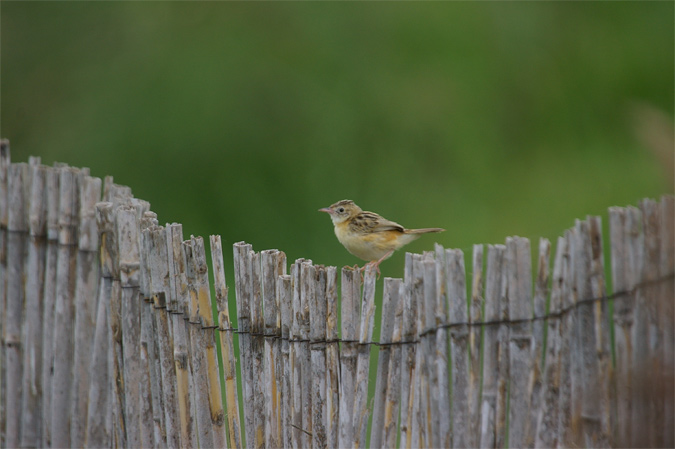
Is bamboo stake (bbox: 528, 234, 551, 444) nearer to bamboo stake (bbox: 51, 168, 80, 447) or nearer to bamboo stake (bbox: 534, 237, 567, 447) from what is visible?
bamboo stake (bbox: 534, 237, 567, 447)

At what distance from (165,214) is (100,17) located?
3574mm

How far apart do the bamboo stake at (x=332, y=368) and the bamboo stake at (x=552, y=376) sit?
103 centimetres

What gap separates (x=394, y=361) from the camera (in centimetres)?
333

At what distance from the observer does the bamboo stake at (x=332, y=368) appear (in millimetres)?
3525

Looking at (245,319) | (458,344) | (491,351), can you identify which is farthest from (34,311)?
(491,351)

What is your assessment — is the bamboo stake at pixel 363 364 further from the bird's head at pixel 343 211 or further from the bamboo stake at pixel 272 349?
the bird's head at pixel 343 211

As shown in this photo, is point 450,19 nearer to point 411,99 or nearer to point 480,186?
point 411,99

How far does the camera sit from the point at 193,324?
3.92 m

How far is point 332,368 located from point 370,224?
5.51ft

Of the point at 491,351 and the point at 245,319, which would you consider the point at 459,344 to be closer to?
the point at 491,351

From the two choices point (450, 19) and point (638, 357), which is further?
point (450, 19)

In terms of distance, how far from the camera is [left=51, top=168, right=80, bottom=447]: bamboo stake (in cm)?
468

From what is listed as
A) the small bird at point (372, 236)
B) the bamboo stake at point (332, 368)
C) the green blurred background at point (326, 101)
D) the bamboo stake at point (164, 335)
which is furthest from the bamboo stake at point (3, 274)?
the green blurred background at point (326, 101)

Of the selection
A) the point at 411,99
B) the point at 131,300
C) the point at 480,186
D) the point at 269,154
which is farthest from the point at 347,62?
the point at 131,300
